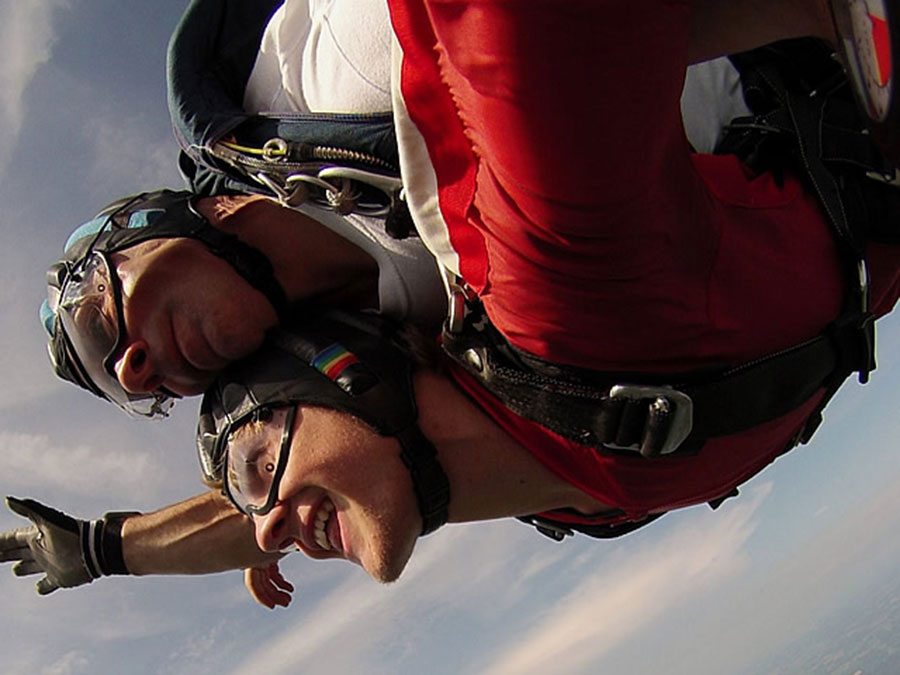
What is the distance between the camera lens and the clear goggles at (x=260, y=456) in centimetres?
220

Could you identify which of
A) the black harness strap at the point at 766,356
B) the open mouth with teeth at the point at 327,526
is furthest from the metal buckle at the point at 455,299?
the open mouth with teeth at the point at 327,526

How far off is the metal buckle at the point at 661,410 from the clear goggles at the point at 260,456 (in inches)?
38.2

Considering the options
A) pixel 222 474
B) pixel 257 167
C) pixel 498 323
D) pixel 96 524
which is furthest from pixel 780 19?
pixel 96 524

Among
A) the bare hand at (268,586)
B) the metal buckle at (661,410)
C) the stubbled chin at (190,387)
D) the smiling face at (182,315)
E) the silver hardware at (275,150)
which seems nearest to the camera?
the metal buckle at (661,410)

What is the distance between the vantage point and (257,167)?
2.06 m

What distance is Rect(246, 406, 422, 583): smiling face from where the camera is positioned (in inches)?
82.8

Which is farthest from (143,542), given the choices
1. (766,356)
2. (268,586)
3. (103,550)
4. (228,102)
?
(766,356)

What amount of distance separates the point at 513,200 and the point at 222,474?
150cm

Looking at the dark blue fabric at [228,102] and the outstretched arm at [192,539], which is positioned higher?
the dark blue fabric at [228,102]

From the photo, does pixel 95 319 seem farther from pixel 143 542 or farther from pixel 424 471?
pixel 424 471

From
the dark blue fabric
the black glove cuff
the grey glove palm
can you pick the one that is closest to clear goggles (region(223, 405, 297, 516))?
the dark blue fabric

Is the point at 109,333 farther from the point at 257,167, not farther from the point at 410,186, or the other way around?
the point at 410,186

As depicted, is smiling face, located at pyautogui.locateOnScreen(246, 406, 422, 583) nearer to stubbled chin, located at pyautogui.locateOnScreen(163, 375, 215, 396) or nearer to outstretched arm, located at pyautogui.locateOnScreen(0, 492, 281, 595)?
stubbled chin, located at pyautogui.locateOnScreen(163, 375, 215, 396)

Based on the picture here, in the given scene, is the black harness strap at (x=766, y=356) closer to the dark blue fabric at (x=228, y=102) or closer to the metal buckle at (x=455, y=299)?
the metal buckle at (x=455, y=299)
